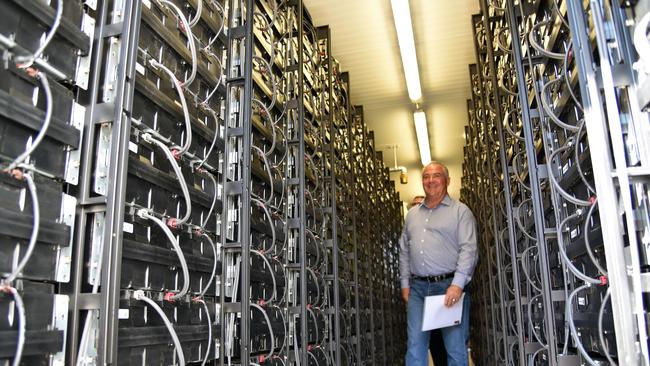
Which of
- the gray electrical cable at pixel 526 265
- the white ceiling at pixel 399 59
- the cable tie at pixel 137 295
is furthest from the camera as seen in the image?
the white ceiling at pixel 399 59

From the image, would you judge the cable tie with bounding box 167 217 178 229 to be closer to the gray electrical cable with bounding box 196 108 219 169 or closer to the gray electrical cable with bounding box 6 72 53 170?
the gray electrical cable with bounding box 196 108 219 169

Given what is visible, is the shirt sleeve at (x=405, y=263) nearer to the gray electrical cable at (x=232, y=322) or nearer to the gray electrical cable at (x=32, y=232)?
the gray electrical cable at (x=232, y=322)

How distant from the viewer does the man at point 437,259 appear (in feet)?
14.1

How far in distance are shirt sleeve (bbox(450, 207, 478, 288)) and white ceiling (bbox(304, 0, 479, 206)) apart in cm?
293

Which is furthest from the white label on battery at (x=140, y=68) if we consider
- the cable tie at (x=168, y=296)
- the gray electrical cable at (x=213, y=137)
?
the cable tie at (x=168, y=296)

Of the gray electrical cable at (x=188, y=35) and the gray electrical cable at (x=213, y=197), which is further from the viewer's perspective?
the gray electrical cable at (x=213, y=197)

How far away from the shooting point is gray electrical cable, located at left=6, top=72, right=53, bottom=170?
5.70 feet

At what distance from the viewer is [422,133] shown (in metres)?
10.4

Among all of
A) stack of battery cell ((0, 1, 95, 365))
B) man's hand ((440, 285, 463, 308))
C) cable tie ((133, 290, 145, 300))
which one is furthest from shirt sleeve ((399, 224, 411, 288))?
stack of battery cell ((0, 1, 95, 365))

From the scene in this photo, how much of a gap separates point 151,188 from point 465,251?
8.55ft

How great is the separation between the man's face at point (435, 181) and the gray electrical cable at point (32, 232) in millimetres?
3339

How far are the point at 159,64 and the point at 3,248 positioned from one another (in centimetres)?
122

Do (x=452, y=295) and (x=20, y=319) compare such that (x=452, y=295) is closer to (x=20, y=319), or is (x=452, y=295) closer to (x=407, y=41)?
(x=20, y=319)

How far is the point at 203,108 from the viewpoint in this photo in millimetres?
3221
